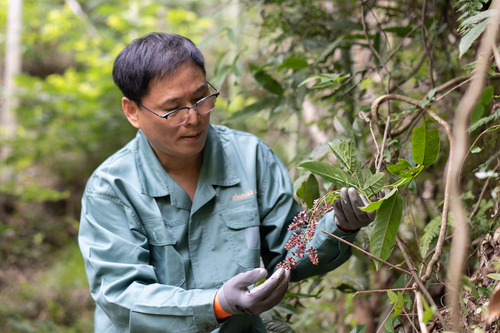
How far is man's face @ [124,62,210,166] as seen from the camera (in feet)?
4.09

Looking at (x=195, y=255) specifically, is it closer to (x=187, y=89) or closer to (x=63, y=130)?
(x=187, y=89)

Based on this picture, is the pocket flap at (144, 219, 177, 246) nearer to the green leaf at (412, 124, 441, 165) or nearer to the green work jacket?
the green work jacket

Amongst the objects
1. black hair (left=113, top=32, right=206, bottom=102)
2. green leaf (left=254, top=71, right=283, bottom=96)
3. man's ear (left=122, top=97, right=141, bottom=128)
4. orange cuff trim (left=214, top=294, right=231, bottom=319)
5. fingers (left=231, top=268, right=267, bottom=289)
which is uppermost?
black hair (left=113, top=32, right=206, bottom=102)

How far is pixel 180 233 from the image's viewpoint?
1373mm

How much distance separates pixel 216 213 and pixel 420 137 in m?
0.77

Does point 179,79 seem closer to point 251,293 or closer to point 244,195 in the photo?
point 244,195

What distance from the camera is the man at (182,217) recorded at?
1.13 m

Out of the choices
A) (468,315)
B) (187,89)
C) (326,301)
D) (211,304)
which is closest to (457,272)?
(468,315)

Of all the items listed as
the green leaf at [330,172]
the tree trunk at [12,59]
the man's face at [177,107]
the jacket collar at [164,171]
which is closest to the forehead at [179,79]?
the man's face at [177,107]

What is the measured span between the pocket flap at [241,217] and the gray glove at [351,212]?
352 millimetres

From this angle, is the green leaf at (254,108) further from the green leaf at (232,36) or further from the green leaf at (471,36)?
the green leaf at (471,36)

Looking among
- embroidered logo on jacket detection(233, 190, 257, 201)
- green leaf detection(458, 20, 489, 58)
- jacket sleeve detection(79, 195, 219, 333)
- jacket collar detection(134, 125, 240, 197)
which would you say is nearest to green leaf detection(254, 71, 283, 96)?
jacket collar detection(134, 125, 240, 197)

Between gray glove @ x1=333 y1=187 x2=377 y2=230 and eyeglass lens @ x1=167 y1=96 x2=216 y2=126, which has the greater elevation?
eyeglass lens @ x1=167 y1=96 x2=216 y2=126

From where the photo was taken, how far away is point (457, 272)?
0.58 m
